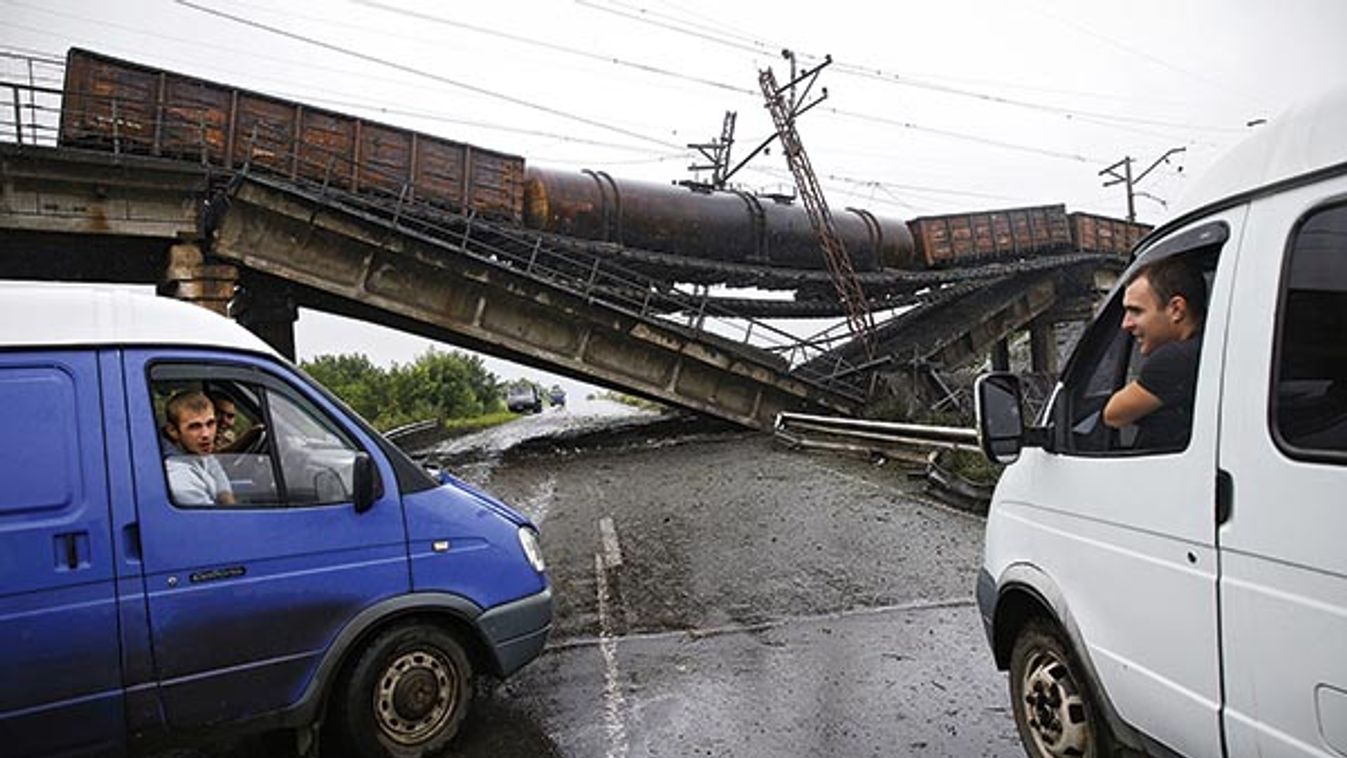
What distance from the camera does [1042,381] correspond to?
18.6 metres

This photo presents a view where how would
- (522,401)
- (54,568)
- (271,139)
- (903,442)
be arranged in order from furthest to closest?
(522,401), (271,139), (903,442), (54,568)

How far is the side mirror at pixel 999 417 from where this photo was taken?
2994 millimetres

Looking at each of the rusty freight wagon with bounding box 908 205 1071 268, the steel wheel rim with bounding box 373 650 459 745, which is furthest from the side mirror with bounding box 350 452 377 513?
the rusty freight wagon with bounding box 908 205 1071 268

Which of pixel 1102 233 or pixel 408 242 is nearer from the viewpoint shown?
pixel 408 242

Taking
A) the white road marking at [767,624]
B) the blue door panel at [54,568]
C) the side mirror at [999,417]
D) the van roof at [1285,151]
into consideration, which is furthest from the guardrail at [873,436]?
the blue door panel at [54,568]

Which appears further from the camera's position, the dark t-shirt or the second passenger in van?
the second passenger in van

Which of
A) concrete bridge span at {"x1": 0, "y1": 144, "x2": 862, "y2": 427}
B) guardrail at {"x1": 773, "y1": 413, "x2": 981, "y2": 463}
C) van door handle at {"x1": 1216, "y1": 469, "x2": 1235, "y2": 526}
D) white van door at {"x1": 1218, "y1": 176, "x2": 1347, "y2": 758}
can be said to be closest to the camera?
white van door at {"x1": 1218, "y1": 176, "x2": 1347, "y2": 758}

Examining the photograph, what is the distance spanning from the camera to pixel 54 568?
2.79 m

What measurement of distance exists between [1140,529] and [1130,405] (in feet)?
1.35

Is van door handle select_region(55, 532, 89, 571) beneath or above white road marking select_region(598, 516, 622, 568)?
above

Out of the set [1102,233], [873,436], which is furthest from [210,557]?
[1102,233]

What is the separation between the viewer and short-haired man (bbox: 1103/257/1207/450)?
2316mm

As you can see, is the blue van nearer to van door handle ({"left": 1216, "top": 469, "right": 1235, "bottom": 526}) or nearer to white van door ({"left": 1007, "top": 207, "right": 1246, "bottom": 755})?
white van door ({"left": 1007, "top": 207, "right": 1246, "bottom": 755})

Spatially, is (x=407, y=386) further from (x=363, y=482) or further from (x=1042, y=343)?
(x=363, y=482)
